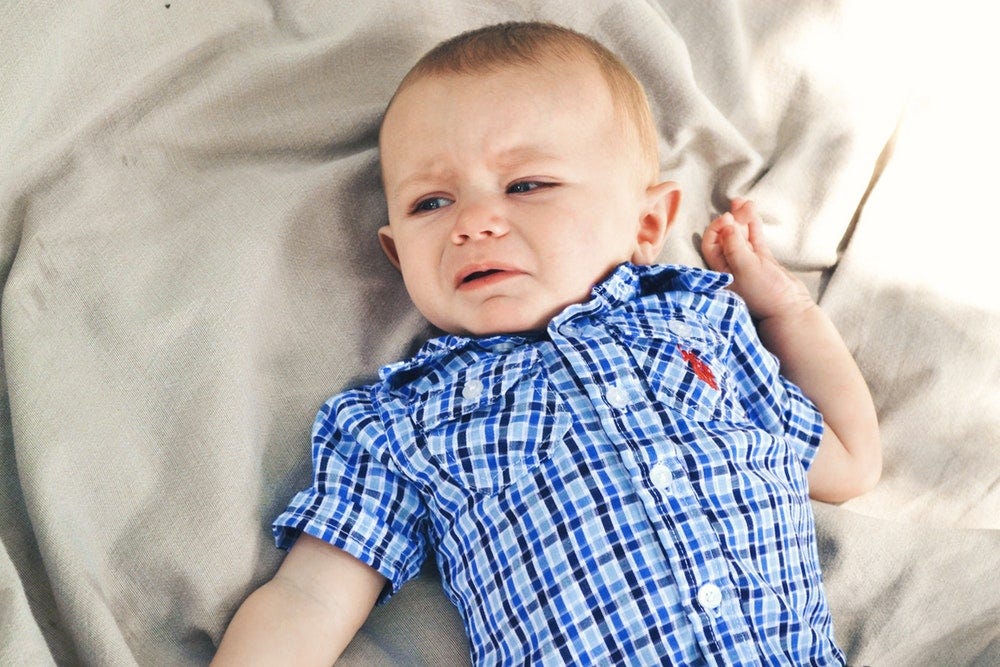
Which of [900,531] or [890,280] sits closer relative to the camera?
[900,531]

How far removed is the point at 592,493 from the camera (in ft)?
3.44

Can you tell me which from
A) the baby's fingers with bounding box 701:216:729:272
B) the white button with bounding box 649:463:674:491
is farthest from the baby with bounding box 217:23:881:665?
the baby's fingers with bounding box 701:216:729:272

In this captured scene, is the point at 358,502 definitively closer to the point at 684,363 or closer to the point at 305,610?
the point at 305,610

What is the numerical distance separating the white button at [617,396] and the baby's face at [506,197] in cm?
13

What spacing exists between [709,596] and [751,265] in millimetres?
514

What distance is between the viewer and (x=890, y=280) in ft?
4.61

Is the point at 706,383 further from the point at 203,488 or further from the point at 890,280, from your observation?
the point at 203,488

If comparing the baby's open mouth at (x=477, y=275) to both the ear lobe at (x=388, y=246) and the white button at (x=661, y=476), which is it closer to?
the ear lobe at (x=388, y=246)

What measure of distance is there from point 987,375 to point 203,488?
1011 millimetres

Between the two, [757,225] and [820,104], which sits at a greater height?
[820,104]

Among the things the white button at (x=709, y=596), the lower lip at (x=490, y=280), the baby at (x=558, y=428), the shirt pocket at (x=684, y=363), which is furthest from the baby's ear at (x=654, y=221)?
the white button at (x=709, y=596)

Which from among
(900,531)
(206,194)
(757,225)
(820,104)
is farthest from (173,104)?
(900,531)

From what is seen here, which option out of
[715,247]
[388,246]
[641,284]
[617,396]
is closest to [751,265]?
[715,247]

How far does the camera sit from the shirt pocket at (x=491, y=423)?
1.08 meters
